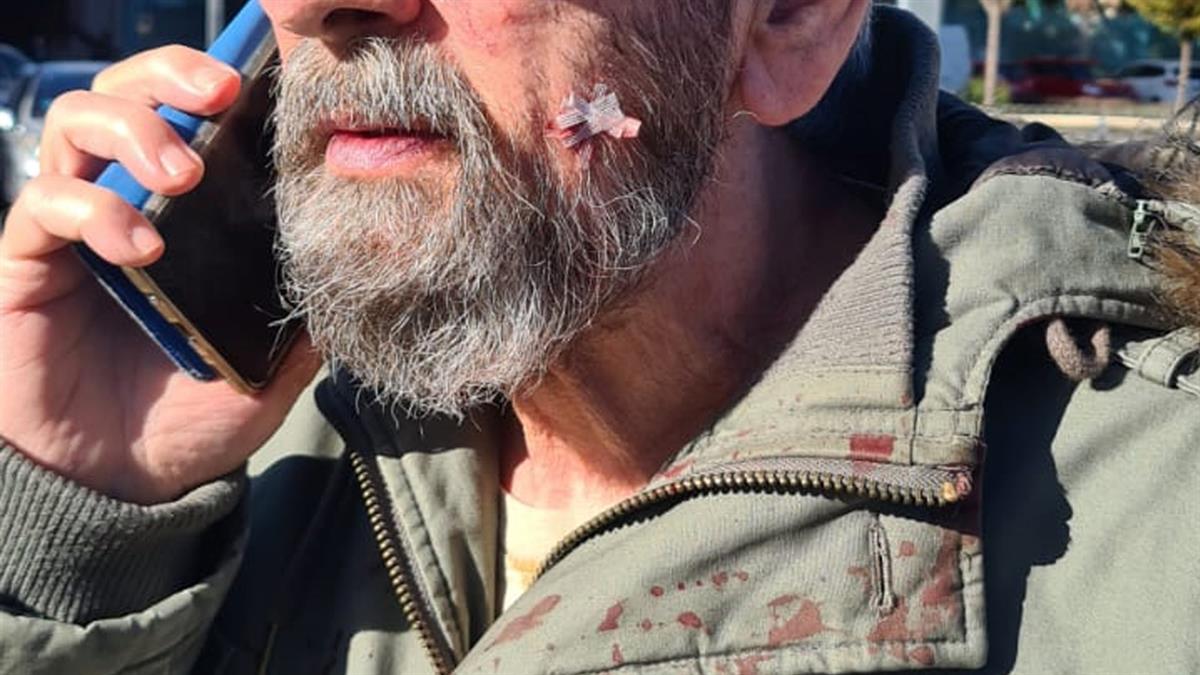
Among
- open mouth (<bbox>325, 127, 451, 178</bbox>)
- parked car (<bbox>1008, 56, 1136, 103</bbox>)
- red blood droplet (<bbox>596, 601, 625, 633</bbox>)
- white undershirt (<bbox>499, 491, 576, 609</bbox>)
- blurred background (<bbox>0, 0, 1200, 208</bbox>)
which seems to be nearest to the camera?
red blood droplet (<bbox>596, 601, 625, 633</bbox>)

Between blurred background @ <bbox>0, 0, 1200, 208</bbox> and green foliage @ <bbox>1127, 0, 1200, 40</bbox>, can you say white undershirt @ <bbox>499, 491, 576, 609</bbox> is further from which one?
blurred background @ <bbox>0, 0, 1200, 208</bbox>

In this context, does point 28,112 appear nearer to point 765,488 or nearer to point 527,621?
point 527,621

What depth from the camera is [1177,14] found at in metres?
22.4

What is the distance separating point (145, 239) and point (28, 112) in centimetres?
1461

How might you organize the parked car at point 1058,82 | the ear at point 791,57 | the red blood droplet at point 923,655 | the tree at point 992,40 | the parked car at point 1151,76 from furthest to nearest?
the parked car at point 1058,82, the parked car at point 1151,76, the tree at point 992,40, the ear at point 791,57, the red blood droplet at point 923,655

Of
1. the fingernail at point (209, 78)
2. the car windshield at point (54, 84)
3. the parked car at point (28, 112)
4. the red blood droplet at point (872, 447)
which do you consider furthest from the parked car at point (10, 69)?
the red blood droplet at point (872, 447)

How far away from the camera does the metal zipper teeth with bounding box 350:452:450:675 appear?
2.15 meters

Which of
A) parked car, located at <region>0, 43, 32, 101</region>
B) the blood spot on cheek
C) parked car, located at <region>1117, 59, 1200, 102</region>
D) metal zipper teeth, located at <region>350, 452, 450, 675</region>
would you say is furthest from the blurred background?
the blood spot on cheek

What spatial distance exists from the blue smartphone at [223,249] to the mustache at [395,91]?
12.1 inches

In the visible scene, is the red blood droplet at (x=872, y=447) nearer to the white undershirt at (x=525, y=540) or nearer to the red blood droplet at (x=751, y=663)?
the red blood droplet at (x=751, y=663)

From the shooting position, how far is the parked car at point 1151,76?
29344 millimetres

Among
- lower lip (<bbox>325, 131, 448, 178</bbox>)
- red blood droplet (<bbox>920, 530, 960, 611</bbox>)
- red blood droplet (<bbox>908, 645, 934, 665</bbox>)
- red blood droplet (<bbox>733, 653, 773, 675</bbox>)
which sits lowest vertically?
red blood droplet (<bbox>733, 653, 773, 675</bbox>)

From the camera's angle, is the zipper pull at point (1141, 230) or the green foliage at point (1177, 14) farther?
the green foliage at point (1177, 14)

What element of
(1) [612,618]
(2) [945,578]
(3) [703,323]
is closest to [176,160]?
(3) [703,323]
